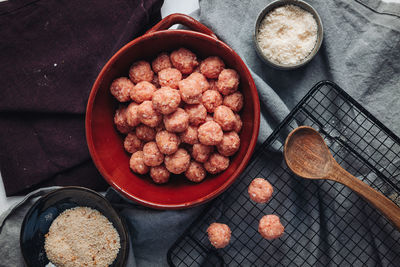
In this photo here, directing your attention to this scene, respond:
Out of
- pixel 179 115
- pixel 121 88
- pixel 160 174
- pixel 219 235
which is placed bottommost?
pixel 219 235

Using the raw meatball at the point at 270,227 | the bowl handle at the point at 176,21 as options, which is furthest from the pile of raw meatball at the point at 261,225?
the bowl handle at the point at 176,21

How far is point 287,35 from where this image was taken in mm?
1866

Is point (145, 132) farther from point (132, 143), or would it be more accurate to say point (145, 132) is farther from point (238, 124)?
point (238, 124)

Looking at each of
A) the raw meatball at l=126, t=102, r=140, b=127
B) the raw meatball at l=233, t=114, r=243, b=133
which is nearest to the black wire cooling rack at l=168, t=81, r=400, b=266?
the raw meatball at l=233, t=114, r=243, b=133

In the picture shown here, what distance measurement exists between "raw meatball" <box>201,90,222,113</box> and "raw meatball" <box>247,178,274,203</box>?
1.42ft

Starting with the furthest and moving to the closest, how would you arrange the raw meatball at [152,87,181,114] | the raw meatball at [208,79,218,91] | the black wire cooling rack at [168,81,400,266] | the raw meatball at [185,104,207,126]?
the black wire cooling rack at [168,81,400,266] < the raw meatball at [208,79,218,91] < the raw meatball at [185,104,207,126] < the raw meatball at [152,87,181,114]

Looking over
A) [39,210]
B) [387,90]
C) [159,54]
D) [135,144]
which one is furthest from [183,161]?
[387,90]

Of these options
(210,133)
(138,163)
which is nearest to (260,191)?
(210,133)

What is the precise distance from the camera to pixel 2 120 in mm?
1930

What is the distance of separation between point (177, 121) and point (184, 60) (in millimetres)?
334

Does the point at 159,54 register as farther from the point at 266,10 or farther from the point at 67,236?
the point at 67,236

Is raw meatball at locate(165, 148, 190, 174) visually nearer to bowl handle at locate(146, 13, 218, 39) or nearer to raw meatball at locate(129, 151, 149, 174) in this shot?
raw meatball at locate(129, 151, 149, 174)

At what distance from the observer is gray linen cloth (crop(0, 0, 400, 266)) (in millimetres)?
1858

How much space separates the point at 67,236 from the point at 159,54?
112 cm
